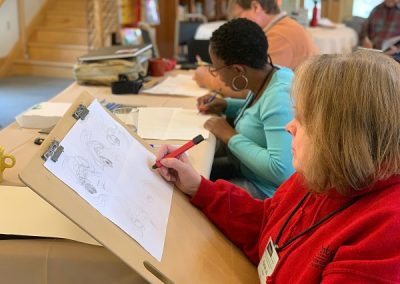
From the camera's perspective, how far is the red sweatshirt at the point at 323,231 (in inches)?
28.0

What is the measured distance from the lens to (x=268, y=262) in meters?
0.95

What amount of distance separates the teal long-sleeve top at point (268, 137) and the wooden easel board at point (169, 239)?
422mm

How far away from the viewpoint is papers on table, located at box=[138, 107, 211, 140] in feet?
5.23

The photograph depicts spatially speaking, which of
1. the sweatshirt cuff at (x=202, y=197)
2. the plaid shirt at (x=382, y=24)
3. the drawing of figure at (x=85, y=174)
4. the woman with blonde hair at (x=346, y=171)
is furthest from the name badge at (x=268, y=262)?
the plaid shirt at (x=382, y=24)

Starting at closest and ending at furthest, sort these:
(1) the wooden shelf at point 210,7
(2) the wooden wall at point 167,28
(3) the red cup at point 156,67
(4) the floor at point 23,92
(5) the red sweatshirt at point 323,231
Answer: (5) the red sweatshirt at point 323,231, (3) the red cup at point 156,67, (4) the floor at point 23,92, (2) the wooden wall at point 167,28, (1) the wooden shelf at point 210,7

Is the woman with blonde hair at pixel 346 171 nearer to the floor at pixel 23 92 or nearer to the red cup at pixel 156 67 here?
the red cup at pixel 156 67

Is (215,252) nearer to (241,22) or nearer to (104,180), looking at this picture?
(104,180)

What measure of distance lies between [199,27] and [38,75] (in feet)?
8.48

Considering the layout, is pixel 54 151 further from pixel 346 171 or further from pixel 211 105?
pixel 211 105

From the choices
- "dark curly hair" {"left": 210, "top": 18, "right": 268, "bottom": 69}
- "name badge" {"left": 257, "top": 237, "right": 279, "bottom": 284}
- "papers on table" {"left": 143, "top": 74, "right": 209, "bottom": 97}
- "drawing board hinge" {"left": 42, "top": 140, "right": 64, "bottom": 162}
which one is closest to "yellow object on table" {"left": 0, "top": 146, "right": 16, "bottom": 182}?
"drawing board hinge" {"left": 42, "top": 140, "right": 64, "bottom": 162}

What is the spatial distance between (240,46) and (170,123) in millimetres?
362

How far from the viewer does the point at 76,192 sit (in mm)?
813

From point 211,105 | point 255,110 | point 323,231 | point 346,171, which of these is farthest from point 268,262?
point 211,105

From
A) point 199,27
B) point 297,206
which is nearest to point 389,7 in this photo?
point 199,27
